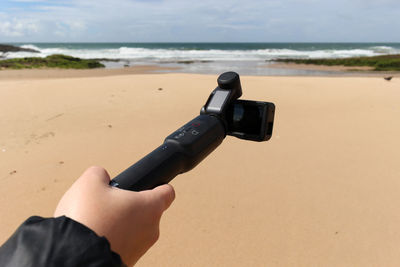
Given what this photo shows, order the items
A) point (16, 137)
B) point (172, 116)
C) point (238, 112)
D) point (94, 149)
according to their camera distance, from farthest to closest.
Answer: point (172, 116)
point (16, 137)
point (94, 149)
point (238, 112)

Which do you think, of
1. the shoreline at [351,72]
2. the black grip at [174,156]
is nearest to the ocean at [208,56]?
the shoreline at [351,72]

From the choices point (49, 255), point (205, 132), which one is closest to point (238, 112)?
point (205, 132)

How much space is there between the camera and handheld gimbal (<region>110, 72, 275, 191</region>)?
553 mm

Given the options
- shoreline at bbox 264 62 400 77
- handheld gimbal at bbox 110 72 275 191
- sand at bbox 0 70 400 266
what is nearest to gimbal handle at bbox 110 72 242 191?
handheld gimbal at bbox 110 72 275 191

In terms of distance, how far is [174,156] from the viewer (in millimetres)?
634

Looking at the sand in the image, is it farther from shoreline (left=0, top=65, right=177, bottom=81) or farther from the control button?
shoreline (left=0, top=65, right=177, bottom=81)

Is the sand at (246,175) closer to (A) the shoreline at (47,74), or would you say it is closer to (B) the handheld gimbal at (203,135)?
(B) the handheld gimbal at (203,135)

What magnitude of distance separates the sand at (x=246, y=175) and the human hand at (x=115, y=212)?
920mm

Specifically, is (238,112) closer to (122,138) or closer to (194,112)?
(122,138)

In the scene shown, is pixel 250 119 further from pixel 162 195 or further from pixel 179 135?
pixel 162 195

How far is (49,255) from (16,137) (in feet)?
8.94

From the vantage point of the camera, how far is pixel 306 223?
1478 millimetres

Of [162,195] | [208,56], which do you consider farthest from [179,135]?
[208,56]

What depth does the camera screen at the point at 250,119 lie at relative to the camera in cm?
83
